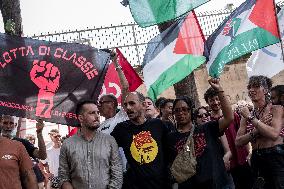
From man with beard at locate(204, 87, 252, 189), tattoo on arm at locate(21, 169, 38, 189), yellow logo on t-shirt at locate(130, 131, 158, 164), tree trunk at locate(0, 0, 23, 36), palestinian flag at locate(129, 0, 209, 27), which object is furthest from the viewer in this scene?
tree trunk at locate(0, 0, 23, 36)

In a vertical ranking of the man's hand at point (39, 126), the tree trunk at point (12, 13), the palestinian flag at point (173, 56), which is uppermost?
the tree trunk at point (12, 13)

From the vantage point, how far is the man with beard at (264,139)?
4.24 m

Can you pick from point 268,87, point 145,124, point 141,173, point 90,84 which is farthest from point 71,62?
point 268,87

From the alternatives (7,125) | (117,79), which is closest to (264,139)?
(117,79)

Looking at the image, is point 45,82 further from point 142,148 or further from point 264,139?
point 264,139

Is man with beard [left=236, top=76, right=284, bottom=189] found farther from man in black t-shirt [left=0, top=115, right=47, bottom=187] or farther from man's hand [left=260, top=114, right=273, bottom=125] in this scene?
man in black t-shirt [left=0, top=115, right=47, bottom=187]

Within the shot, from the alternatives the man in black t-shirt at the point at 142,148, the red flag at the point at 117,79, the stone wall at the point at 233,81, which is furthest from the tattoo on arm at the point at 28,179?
the stone wall at the point at 233,81

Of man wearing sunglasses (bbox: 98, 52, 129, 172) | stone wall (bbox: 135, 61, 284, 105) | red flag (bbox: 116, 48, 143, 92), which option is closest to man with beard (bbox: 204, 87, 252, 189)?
man wearing sunglasses (bbox: 98, 52, 129, 172)

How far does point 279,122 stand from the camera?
4285 mm

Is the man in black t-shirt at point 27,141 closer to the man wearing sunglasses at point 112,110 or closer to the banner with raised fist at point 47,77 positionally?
the banner with raised fist at point 47,77

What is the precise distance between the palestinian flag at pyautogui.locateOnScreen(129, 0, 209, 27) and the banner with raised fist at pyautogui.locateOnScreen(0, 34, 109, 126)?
75cm

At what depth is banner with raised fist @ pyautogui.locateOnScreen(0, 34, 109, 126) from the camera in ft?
17.6

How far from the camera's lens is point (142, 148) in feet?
13.9

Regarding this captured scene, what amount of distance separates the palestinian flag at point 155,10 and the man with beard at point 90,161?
2165mm
